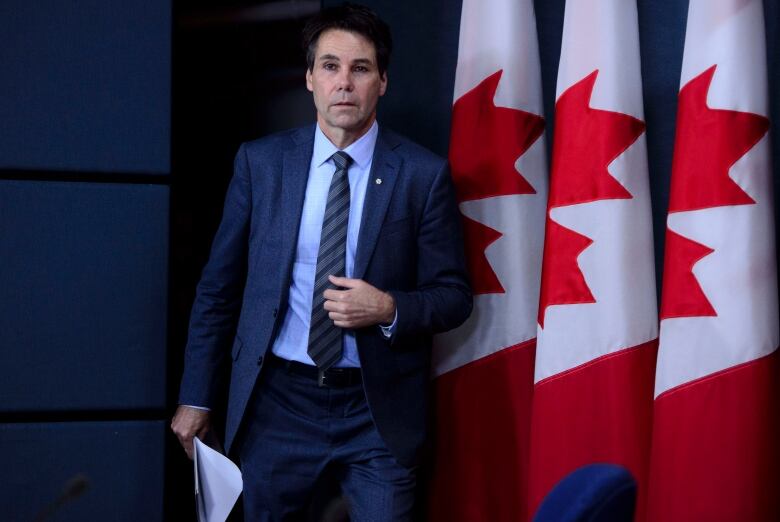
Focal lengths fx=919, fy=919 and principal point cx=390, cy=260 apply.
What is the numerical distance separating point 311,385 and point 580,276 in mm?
630

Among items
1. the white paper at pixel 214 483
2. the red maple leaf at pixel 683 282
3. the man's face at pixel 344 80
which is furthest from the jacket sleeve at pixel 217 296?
the red maple leaf at pixel 683 282

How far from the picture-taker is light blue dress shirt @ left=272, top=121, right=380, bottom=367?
1.84 m

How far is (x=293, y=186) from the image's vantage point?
1857mm

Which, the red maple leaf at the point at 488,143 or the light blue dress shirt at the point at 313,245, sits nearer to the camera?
the light blue dress shirt at the point at 313,245

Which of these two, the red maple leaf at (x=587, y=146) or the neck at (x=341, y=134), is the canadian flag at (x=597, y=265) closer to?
the red maple leaf at (x=587, y=146)

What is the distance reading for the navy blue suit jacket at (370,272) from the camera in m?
1.82

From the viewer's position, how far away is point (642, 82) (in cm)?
215

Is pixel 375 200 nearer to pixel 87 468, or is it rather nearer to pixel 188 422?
pixel 188 422

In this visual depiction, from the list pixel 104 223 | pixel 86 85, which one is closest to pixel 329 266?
pixel 104 223

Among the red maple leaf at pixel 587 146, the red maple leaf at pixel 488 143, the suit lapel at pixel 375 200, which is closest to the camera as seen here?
the suit lapel at pixel 375 200

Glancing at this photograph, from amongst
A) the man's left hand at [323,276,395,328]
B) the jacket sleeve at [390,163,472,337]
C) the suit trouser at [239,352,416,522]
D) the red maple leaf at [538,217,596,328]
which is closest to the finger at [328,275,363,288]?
the man's left hand at [323,276,395,328]

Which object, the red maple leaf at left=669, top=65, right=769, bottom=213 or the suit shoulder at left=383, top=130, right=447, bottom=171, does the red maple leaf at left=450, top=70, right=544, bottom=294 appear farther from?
the red maple leaf at left=669, top=65, right=769, bottom=213

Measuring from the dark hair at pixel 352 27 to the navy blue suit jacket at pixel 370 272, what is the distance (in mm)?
169

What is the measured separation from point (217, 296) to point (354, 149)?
417 millimetres
